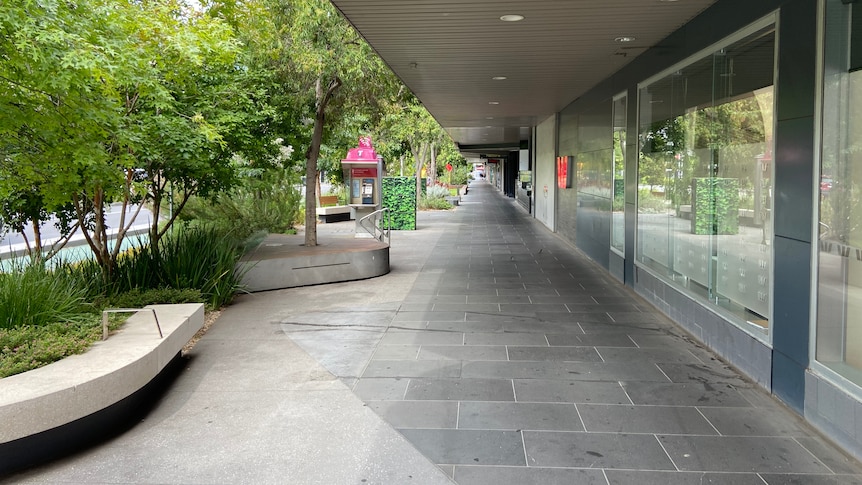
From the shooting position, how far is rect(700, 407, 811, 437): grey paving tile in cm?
448

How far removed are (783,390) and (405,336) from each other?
3686 millimetres

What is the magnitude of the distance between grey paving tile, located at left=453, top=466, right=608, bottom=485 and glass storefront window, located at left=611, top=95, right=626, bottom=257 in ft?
23.2

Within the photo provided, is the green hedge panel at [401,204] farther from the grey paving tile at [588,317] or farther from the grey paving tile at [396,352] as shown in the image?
the grey paving tile at [396,352]

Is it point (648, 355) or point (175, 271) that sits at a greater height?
point (175, 271)

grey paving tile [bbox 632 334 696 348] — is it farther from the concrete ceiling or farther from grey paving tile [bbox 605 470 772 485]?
the concrete ceiling

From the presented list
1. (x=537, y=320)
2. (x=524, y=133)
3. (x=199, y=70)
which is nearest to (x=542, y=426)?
(x=537, y=320)

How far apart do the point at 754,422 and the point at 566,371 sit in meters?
1.62

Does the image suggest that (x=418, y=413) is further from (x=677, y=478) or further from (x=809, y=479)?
(x=809, y=479)

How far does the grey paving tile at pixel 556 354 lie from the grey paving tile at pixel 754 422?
150cm

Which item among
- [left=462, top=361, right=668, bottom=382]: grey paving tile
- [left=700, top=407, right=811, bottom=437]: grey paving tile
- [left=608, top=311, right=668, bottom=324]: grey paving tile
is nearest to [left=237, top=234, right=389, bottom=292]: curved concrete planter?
[left=608, top=311, right=668, bottom=324]: grey paving tile

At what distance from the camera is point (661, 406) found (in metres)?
4.96

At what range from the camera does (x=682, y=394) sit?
5250mm

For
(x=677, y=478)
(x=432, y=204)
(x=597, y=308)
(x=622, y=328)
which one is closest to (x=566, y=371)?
(x=622, y=328)

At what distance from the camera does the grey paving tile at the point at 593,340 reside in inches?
269
